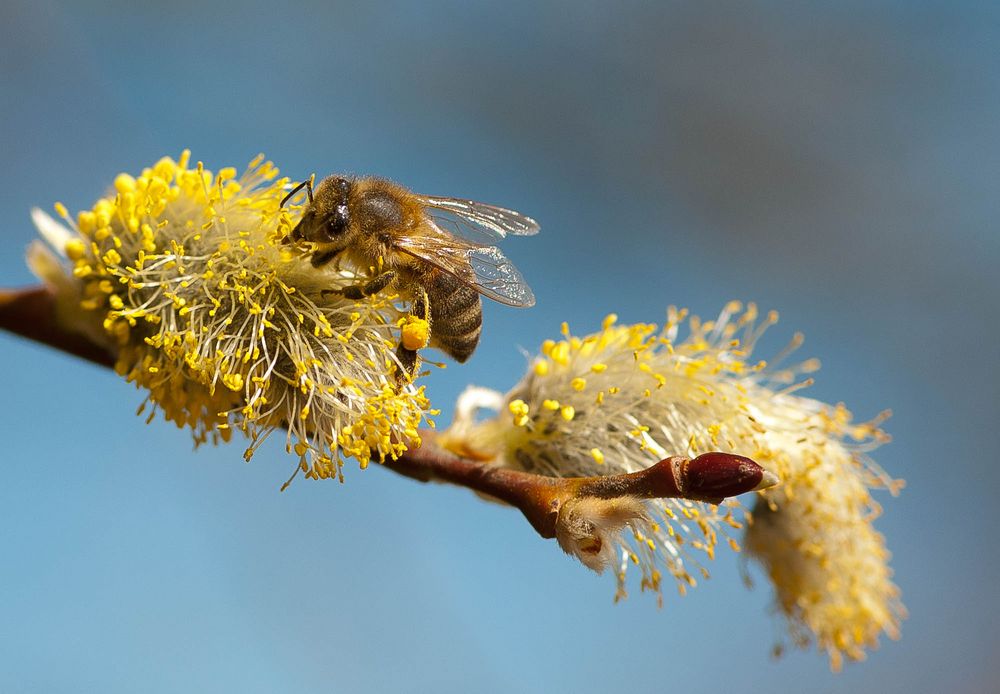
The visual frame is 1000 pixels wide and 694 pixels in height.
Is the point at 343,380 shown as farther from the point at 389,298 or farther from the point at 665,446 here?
the point at 665,446

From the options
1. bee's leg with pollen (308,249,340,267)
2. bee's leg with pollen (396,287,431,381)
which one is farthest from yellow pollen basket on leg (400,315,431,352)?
bee's leg with pollen (308,249,340,267)

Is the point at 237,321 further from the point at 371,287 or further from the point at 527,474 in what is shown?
the point at 527,474

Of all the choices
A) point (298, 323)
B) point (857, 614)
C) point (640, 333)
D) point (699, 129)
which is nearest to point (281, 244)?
point (298, 323)

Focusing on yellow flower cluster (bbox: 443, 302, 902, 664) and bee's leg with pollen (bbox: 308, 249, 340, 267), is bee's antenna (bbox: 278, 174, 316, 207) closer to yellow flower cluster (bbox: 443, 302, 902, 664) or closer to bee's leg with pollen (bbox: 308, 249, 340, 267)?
bee's leg with pollen (bbox: 308, 249, 340, 267)

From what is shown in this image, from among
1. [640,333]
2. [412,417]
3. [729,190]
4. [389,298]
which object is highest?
[729,190]

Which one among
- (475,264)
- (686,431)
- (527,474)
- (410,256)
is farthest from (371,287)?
(686,431)

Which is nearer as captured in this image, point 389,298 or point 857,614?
point 389,298
